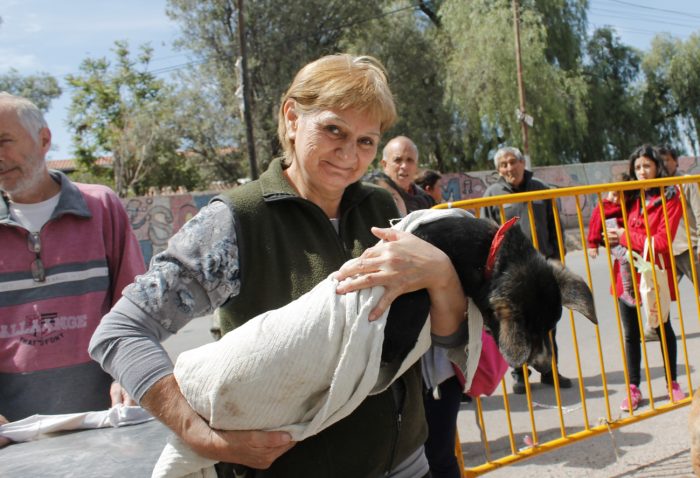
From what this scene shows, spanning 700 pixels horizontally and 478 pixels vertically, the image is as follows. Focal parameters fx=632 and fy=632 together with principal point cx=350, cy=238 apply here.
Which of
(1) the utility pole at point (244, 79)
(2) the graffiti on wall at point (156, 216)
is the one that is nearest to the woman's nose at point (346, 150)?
(2) the graffiti on wall at point (156, 216)

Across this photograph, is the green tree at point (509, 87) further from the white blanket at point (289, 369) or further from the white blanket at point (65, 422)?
the white blanket at point (289, 369)

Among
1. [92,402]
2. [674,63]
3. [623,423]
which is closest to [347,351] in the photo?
[92,402]

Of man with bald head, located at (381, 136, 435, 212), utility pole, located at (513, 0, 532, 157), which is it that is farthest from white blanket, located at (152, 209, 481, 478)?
utility pole, located at (513, 0, 532, 157)

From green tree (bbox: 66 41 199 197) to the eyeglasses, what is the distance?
82.4ft

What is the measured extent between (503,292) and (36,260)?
158 centimetres

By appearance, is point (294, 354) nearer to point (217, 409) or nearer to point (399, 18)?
point (217, 409)

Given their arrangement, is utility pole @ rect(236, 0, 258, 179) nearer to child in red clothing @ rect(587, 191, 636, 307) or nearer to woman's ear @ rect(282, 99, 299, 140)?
child in red clothing @ rect(587, 191, 636, 307)

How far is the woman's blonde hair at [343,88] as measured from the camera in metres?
1.48

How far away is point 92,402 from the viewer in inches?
85.0

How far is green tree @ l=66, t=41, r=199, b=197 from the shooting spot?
27.4 meters

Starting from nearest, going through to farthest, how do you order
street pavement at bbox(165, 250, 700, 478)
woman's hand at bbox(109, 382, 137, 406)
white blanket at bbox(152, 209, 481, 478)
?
white blanket at bbox(152, 209, 481, 478) → woman's hand at bbox(109, 382, 137, 406) → street pavement at bbox(165, 250, 700, 478)

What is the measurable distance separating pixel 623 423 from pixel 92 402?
2731mm

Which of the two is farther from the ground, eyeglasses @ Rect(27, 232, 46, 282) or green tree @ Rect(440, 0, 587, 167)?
green tree @ Rect(440, 0, 587, 167)

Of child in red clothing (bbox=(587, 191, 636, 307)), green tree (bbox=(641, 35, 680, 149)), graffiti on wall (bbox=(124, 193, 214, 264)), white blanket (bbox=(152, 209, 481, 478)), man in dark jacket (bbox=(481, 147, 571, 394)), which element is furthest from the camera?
green tree (bbox=(641, 35, 680, 149))
